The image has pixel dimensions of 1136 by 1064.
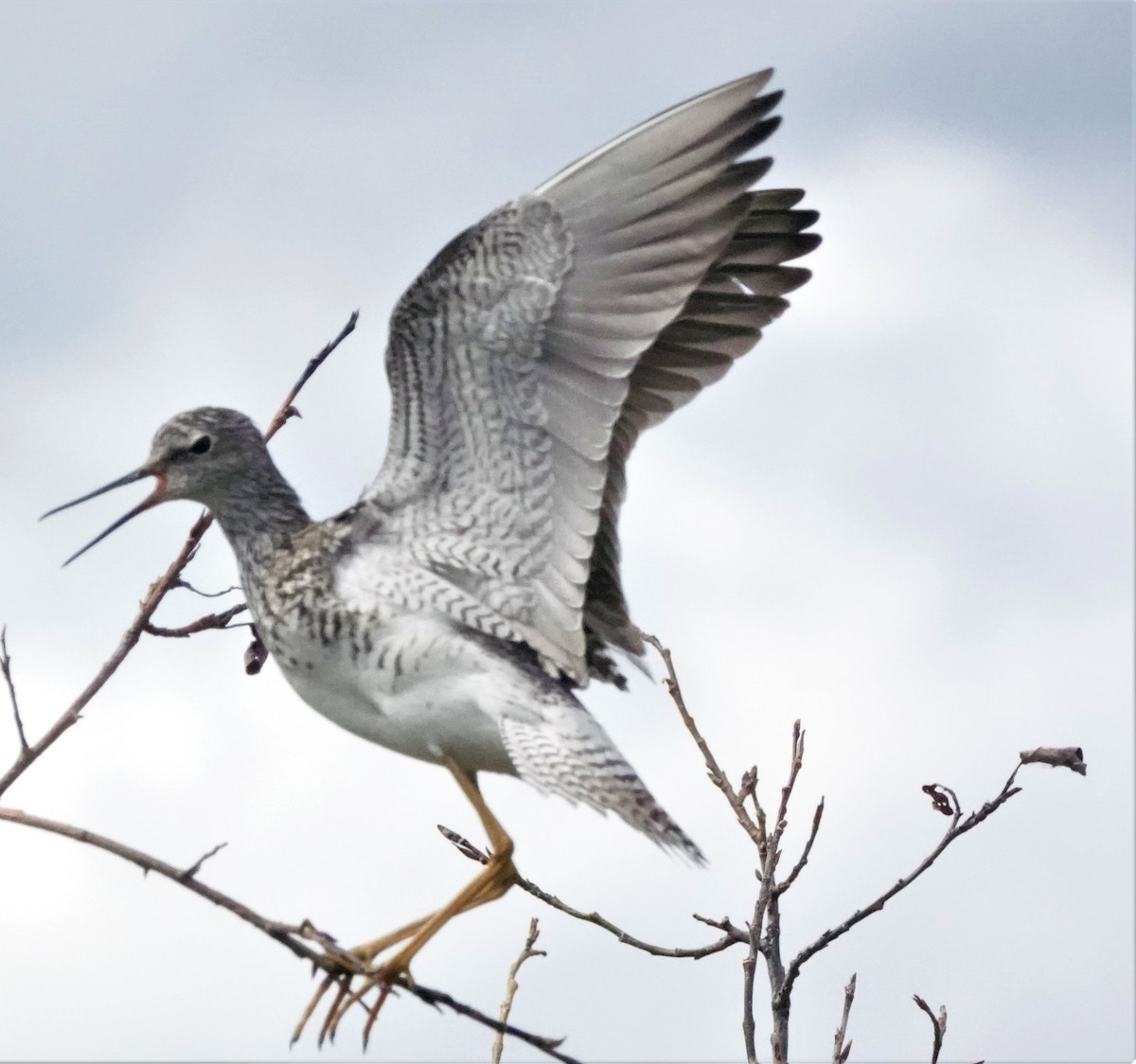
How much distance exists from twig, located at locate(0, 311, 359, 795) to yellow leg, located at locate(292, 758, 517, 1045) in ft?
3.63

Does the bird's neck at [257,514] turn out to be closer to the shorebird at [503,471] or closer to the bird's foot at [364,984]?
the shorebird at [503,471]

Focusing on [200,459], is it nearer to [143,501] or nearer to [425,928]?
[143,501]

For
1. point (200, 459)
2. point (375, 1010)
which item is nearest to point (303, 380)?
point (200, 459)

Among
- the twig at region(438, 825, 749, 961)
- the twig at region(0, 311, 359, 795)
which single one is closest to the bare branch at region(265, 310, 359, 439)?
the twig at region(0, 311, 359, 795)

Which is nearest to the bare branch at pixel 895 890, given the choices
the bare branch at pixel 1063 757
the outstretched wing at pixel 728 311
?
the bare branch at pixel 1063 757

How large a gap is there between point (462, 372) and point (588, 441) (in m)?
0.48

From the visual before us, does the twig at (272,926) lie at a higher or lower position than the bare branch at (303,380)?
lower

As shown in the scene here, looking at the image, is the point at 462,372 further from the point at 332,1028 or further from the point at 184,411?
the point at 332,1028

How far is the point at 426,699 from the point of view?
16.5 ft

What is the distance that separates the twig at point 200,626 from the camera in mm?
5406

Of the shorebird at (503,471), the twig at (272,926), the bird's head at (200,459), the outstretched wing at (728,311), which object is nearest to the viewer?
the twig at (272,926)

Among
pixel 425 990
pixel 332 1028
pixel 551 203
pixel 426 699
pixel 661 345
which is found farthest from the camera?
pixel 661 345

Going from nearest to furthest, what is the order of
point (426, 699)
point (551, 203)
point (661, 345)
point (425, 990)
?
point (425, 990) → point (426, 699) → point (551, 203) → point (661, 345)

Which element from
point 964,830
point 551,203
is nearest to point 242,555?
point 551,203
